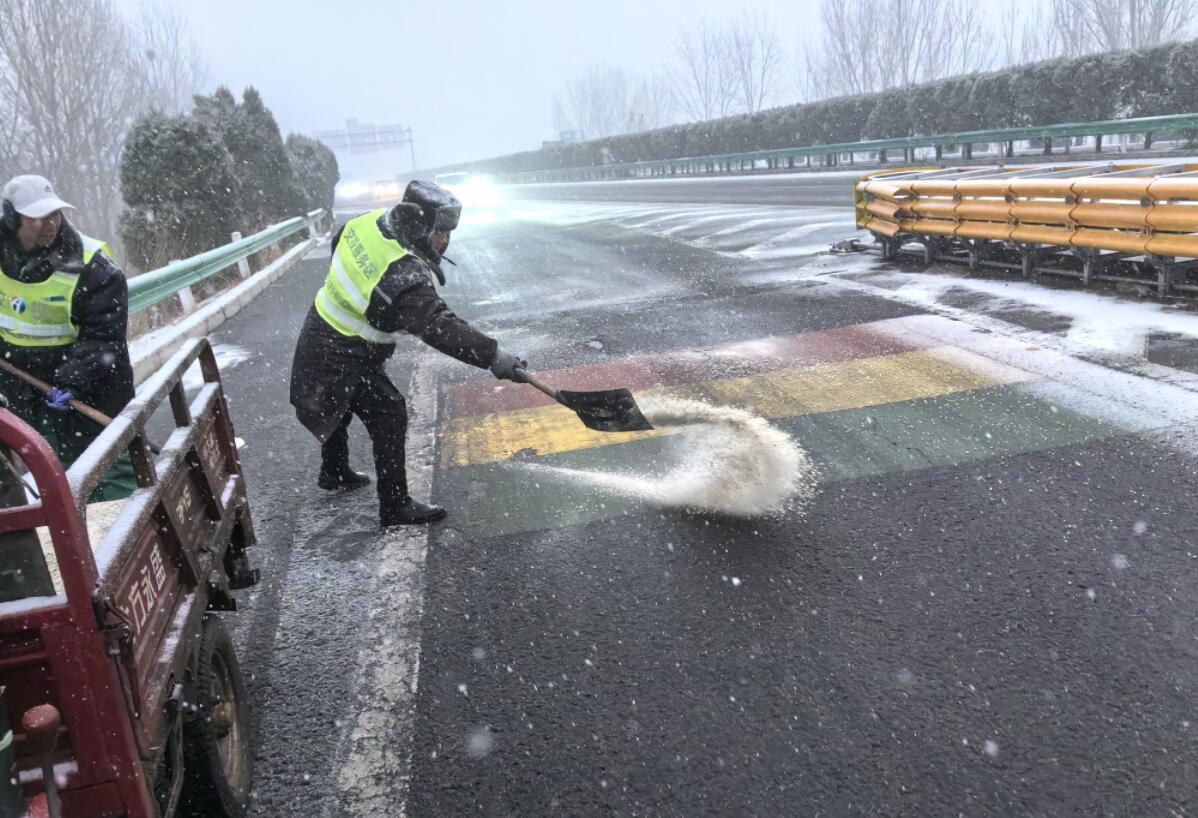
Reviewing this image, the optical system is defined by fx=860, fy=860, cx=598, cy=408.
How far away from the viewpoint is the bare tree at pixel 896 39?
58.5 metres

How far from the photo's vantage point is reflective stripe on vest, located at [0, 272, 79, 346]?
3.56 meters

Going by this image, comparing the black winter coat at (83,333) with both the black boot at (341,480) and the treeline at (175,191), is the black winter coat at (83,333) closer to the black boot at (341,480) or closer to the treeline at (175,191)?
Result: the black boot at (341,480)

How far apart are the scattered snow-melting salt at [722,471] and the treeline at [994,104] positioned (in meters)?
22.1

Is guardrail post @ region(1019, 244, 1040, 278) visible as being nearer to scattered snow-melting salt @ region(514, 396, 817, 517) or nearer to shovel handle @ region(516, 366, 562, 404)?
scattered snow-melting salt @ region(514, 396, 817, 517)

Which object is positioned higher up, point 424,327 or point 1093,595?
point 424,327

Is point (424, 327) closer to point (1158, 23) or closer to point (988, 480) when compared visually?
point (988, 480)

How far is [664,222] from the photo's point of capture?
1936 centimetres

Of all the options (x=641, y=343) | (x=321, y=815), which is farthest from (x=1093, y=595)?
(x=641, y=343)

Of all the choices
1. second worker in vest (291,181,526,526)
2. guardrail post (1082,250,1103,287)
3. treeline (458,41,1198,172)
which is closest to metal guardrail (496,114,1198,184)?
treeline (458,41,1198,172)

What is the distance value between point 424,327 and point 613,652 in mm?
1643

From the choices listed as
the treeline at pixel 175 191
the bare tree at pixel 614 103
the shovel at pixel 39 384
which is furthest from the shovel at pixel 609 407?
the bare tree at pixel 614 103

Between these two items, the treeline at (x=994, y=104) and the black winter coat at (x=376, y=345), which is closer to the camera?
the black winter coat at (x=376, y=345)

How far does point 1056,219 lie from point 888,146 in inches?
802

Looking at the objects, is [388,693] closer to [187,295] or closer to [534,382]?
[534,382]
